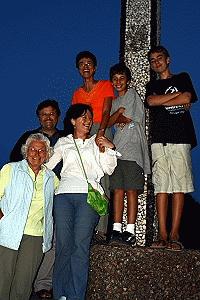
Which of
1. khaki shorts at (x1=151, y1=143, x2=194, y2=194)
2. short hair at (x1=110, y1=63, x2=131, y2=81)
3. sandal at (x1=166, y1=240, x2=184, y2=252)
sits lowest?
sandal at (x1=166, y1=240, x2=184, y2=252)

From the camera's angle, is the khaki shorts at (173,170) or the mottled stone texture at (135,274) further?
the khaki shorts at (173,170)

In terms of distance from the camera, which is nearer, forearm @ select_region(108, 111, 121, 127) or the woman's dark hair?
the woman's dark hair

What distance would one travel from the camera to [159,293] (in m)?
4.00

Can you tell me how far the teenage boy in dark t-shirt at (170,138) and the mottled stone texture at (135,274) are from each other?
246 mm

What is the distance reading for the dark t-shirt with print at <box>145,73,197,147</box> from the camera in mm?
4504

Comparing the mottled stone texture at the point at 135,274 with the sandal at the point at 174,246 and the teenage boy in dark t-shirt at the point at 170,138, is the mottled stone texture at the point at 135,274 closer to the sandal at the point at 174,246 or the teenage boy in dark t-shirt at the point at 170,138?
the sandal at the point at 174,246

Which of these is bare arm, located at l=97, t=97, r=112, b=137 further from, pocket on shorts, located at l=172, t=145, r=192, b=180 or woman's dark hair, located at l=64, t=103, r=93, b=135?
pocket on shorts, located at l=172, t=145, r=192, b=180

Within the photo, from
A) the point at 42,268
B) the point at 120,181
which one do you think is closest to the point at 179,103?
the point at 120,181

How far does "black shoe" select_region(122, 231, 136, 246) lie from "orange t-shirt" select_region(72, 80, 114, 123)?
1131 mm

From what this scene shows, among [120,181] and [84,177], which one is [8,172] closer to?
[84,177]

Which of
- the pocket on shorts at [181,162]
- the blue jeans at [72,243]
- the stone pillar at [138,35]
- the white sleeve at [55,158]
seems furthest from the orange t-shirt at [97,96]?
the blue jeans at [72,243]

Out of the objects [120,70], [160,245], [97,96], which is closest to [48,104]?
[97,96]

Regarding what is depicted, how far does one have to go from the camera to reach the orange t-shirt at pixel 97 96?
4.66 m

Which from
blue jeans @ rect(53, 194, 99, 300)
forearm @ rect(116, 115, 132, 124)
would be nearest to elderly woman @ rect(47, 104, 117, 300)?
blue jeans @ rect(53, 194, 99, 300)
